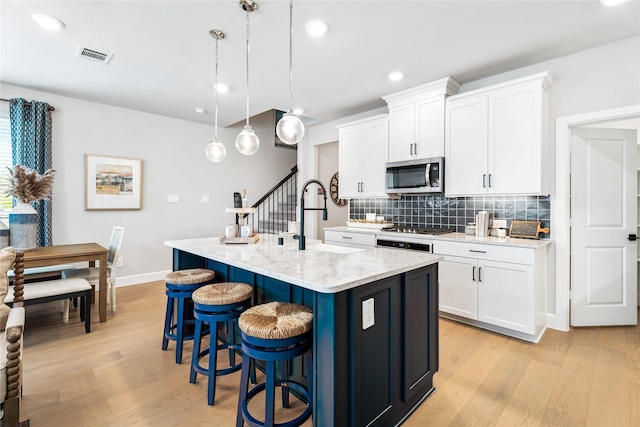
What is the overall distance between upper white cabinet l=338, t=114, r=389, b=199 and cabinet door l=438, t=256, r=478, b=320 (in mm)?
1380

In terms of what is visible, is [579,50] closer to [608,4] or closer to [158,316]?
[608,4]

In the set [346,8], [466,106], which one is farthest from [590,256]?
[346,8]

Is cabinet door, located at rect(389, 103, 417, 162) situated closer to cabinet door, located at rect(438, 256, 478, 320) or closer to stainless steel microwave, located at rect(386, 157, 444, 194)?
stainless steel microwave, located at rect(386, 157, 444, 194)

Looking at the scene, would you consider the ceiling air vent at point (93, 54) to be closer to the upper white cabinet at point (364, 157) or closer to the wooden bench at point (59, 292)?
the wooden bench at point (59, 292)

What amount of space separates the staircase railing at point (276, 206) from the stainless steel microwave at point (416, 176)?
9.68 feet

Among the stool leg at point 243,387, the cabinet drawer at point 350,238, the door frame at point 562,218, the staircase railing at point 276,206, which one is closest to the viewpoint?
the stool leg at point 243,387

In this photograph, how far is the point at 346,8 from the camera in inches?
88.7

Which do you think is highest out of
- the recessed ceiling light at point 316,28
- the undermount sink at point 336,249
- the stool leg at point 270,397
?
the recessed ceiling light at point 316,28

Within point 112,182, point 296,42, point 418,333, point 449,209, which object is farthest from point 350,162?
point 112,182

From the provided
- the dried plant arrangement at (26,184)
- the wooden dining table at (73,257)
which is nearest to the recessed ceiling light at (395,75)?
the wooden dining table at (73,257)

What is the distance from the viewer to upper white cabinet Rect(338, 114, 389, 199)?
417cm

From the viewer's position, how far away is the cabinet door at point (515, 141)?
2902mm

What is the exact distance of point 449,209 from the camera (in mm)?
3844

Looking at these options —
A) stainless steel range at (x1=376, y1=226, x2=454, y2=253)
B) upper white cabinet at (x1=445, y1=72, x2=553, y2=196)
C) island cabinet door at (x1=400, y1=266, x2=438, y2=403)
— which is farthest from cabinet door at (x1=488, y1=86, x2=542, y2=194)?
island cabinet door at (x1=400, y1=266, x2=438, y2=403)
